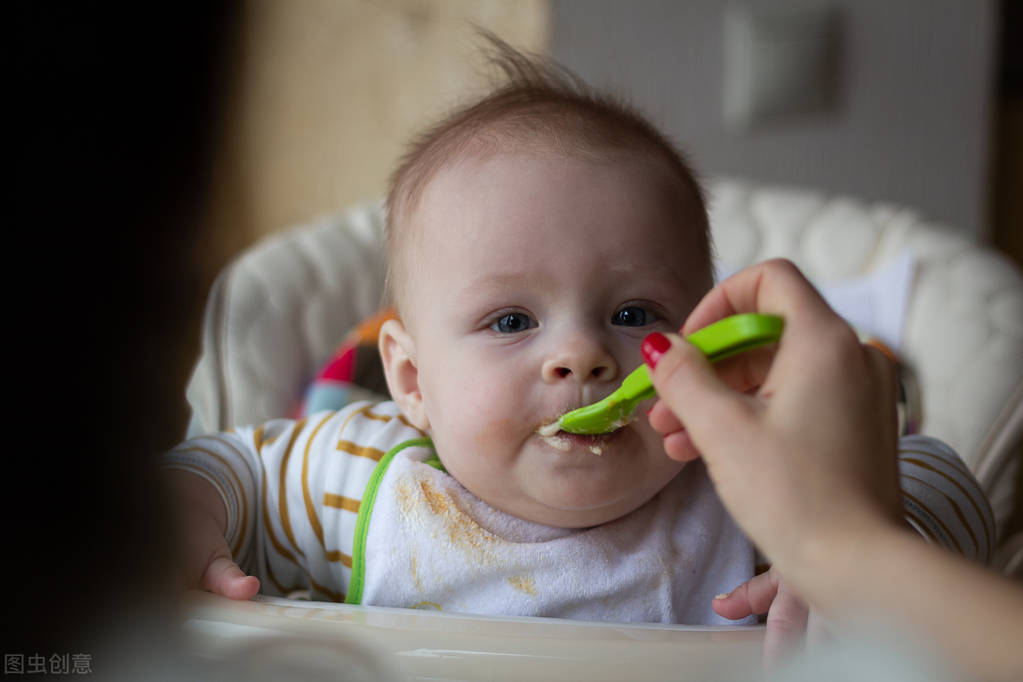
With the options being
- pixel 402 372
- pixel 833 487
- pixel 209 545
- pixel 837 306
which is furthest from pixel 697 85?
pixel 833 487

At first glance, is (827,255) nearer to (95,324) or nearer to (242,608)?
(242,608)

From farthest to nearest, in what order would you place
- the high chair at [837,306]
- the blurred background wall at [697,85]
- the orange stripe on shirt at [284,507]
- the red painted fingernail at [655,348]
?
the blurred background wall at [697,85] < the high chair at [837,306] < the orange stripe on shirt at [284,507] < the red painted fingernail at [655,348]

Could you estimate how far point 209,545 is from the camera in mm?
592

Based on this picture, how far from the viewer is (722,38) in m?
1.63

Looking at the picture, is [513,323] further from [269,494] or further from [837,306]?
[837,306]

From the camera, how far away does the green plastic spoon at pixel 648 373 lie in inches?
14.7

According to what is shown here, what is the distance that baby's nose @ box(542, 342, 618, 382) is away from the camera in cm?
57

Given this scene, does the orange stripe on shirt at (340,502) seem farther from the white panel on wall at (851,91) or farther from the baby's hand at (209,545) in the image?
the white panel on wall at (851,91)

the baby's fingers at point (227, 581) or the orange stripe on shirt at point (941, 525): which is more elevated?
the orange stripe on shirt at point (941, 525)

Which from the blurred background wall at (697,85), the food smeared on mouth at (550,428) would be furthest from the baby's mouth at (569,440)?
the blurred background wall at (697,85)

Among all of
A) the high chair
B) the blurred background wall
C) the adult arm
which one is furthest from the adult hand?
the blurred background wall

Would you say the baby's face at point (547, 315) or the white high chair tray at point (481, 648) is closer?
the white high chair tray at point (481, 648)

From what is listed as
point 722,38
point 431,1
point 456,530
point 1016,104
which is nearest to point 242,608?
point 456,530

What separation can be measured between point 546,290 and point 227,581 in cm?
27
